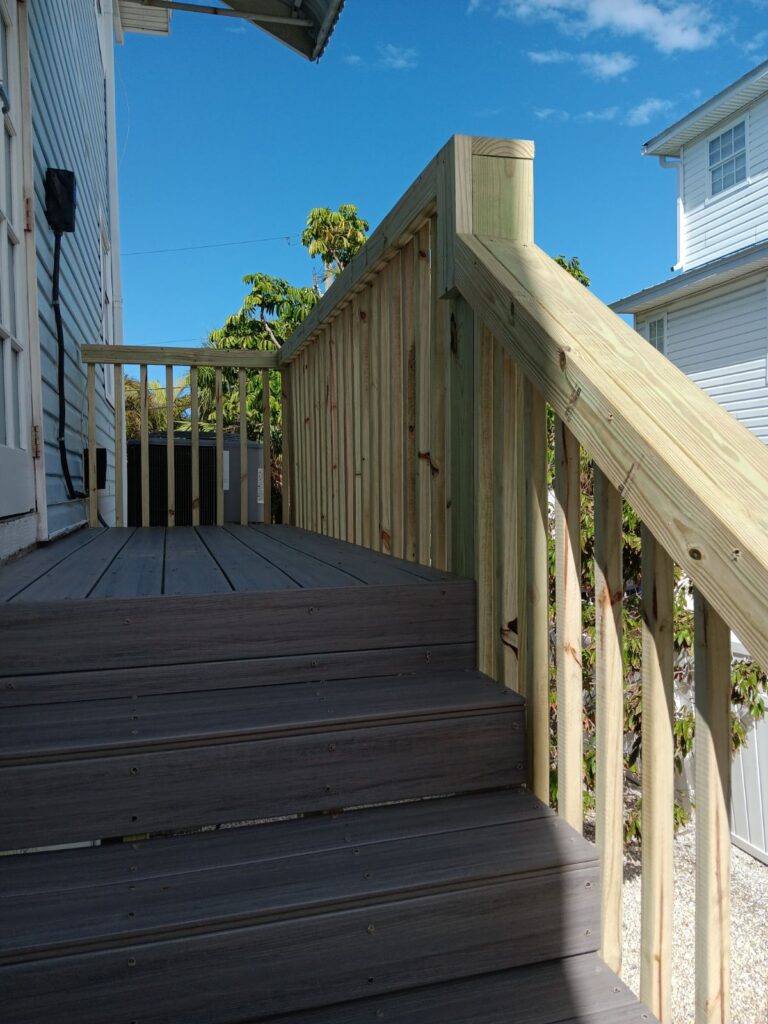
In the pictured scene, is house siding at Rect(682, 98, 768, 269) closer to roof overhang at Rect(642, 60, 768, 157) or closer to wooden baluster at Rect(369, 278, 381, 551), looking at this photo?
roof overhang at Rect(642, 60, 768, 157)

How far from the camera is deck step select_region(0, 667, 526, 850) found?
51.2 inches

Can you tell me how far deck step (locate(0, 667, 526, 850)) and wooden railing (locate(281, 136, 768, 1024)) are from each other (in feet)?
0.47

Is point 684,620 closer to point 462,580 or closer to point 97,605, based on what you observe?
point 462,580

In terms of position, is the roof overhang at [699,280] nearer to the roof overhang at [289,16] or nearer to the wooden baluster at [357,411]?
the roof overhang at [289,16]

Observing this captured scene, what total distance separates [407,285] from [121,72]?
30.4 feet

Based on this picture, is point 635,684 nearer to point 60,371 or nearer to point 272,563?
point 272,563

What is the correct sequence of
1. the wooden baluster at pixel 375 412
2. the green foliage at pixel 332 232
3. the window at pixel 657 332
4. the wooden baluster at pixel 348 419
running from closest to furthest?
the wooden baluster at pixel 375 412
the wooden baluster at pixel 348 419
the window at pixel 657 332
the green foliage at pixel 332 232

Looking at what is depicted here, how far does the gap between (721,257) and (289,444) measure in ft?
25.0

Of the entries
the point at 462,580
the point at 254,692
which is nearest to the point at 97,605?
the point at 254,692

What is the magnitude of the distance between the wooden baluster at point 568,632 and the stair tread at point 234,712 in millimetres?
155

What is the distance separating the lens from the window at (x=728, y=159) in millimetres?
10266

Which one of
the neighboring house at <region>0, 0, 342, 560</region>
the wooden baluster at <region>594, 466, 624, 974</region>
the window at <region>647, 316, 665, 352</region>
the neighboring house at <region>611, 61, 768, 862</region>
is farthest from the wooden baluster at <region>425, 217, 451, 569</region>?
the window at <region>647, 316, 665, 352</region>

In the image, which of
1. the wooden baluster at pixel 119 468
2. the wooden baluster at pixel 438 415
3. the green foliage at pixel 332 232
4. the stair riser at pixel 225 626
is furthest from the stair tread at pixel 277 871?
the green foliage at pixel 332 232

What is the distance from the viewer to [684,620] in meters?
3.10
